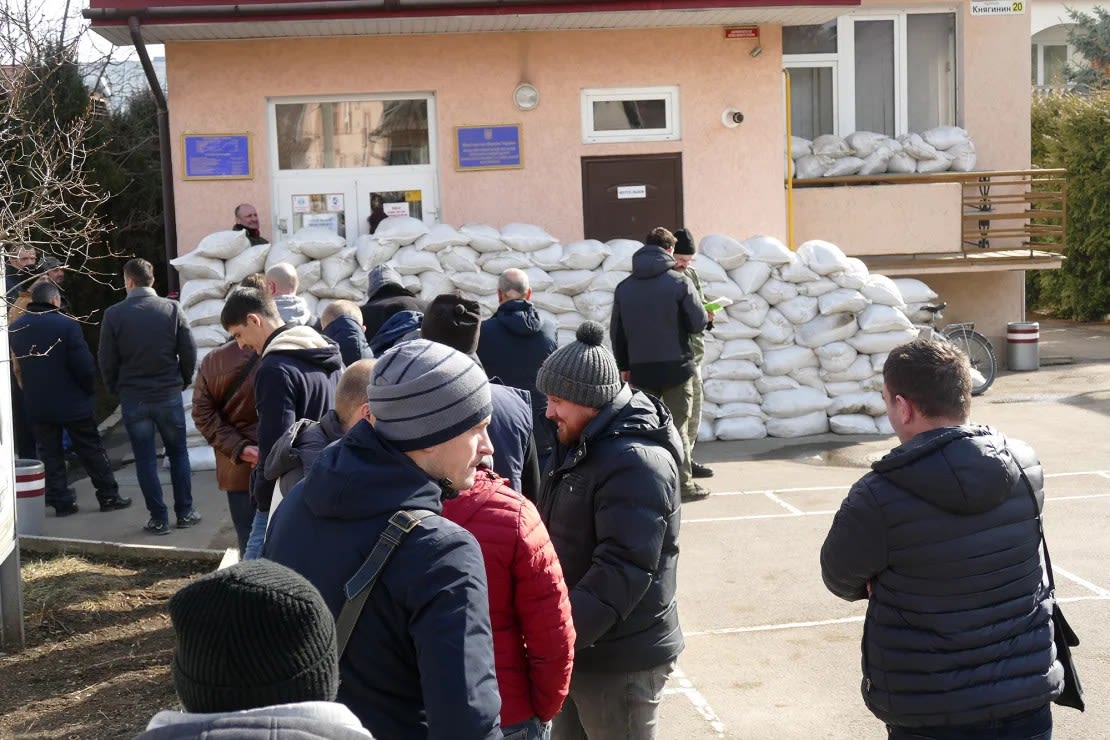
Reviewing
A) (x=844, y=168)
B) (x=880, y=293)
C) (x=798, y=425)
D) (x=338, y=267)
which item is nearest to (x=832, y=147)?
(x=844, y=168)

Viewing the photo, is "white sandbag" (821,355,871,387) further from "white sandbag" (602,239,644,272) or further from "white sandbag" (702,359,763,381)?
"white sandbag" (602,239,644,272)

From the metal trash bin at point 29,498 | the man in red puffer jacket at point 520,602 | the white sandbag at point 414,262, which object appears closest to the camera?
the man in red puffer jacket at point 520,602

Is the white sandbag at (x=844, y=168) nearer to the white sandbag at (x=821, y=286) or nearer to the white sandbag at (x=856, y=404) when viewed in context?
the white sandbag at (x=821, y=286)

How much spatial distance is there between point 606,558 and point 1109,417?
9.97m

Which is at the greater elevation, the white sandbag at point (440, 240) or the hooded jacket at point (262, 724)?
the white sandbag at point (440, 240)

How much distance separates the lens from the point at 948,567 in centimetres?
323

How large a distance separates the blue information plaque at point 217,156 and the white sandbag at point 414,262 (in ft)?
7.09

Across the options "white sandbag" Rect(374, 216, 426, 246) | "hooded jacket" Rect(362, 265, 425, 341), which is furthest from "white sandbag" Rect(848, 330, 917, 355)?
"hooded jacket" Rect(362, 265, 425, 341)

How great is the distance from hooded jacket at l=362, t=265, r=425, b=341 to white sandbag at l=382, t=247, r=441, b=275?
12.2 ft

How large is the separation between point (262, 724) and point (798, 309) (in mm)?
10567

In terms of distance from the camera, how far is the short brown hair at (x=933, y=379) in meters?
3.28

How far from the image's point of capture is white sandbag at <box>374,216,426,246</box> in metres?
11.5

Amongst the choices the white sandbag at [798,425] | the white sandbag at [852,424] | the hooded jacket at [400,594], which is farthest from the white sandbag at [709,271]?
the hooded jacket at [400,594]

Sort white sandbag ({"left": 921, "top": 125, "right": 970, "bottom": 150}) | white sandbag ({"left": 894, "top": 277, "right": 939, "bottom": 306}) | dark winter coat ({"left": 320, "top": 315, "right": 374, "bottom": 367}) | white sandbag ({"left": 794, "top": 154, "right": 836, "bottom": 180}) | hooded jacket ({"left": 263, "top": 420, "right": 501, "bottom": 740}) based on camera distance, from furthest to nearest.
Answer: white sandbag ({"left": 921, "top": 125, "right": 970, "bottom": 150}) → white sandbag ({"left": 794, "top": 154, "right": 836, "bottom": 180}) → white sandbag ({"left": 894, "top": 277, "right": 939, "bottom": 306}) → dark winter coat ({"left": 320, "top": 315, "right": 374, "bottom": 367}) → hooded jacket ({"left": 263, "top": 420, "right": 501, "bottom": 740})
